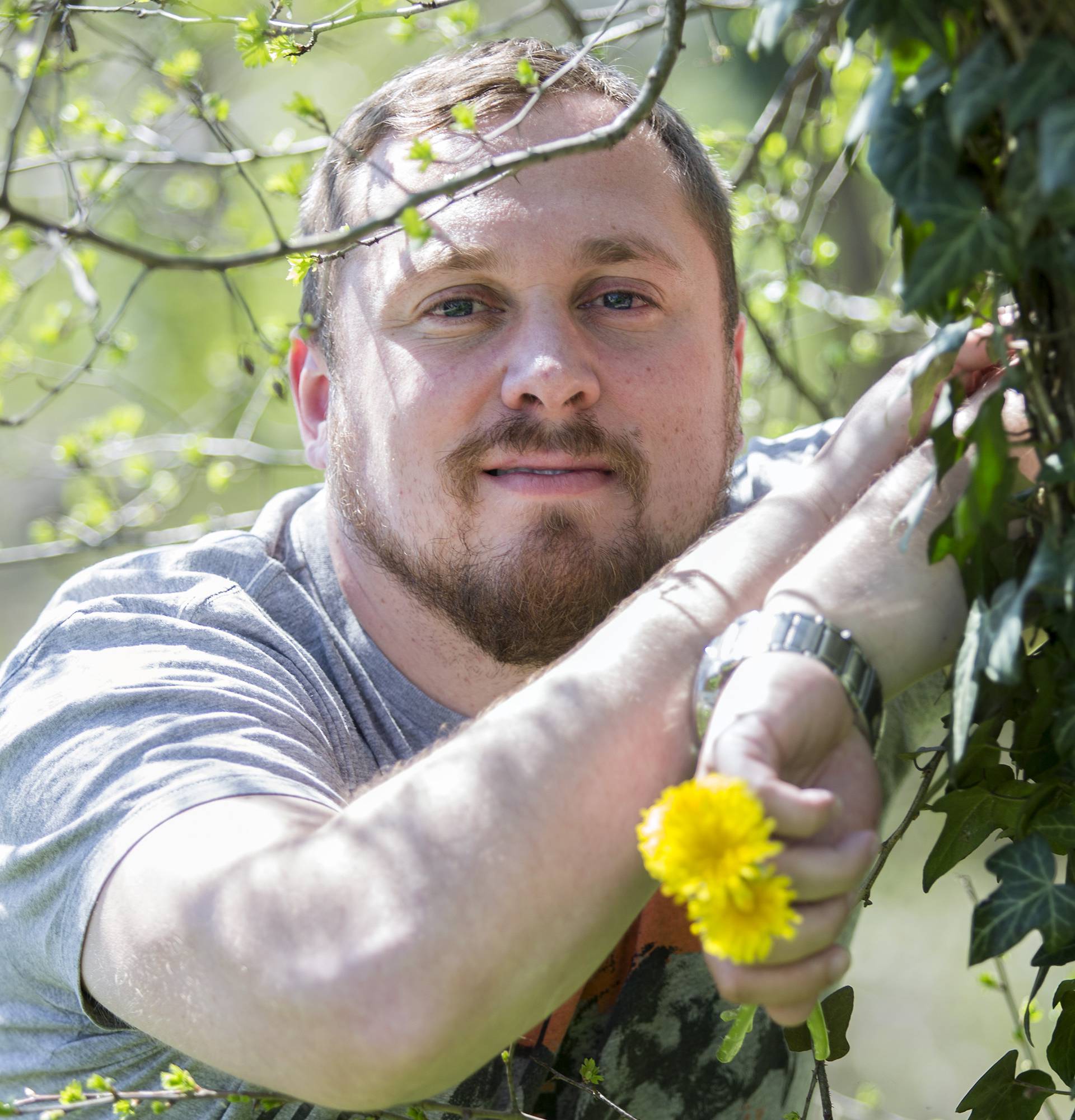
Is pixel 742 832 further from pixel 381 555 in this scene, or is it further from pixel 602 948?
pixel 381 555

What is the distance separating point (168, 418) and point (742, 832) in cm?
370

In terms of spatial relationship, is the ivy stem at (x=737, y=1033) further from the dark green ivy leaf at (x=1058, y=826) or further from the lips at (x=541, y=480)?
the lips at (x=541, y=480)

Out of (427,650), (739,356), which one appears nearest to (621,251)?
(739,356)

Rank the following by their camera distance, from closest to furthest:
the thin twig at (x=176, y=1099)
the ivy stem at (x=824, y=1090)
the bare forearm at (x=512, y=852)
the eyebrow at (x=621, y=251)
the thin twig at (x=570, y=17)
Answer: the bare forearm at (x=512, y=852)
the thin twig at (x=176, y=1099)
the ivy stem at (x=824, y=1090)
the eyebrow at (x=621, y=251)
the thin twig at (x=570, y=17)

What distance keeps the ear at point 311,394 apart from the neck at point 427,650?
1.30ft

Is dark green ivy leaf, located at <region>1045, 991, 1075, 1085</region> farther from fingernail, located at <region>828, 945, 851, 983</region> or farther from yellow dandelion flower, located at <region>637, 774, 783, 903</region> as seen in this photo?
yellow dandelion flower, located at <region>637, 774, 783, 903</region>

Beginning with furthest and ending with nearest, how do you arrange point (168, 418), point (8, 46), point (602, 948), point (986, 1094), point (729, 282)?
point (168, 418), point (8, 46), point (729, 282), point (986, 1094), point (602, 948)

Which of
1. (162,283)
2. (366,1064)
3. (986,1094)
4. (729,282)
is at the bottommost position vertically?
(986,1094)

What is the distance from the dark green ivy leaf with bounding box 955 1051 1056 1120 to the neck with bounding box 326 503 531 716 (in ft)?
3.54

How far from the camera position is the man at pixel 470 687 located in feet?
4.01

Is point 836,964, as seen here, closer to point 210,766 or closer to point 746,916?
point 746,916

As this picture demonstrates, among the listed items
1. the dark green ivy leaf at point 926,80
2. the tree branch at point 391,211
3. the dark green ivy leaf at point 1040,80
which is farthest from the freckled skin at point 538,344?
the dark green ivy leaf at point 1040,80

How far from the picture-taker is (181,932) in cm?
133

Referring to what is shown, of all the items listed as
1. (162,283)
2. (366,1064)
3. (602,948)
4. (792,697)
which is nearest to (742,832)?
(792,697)
